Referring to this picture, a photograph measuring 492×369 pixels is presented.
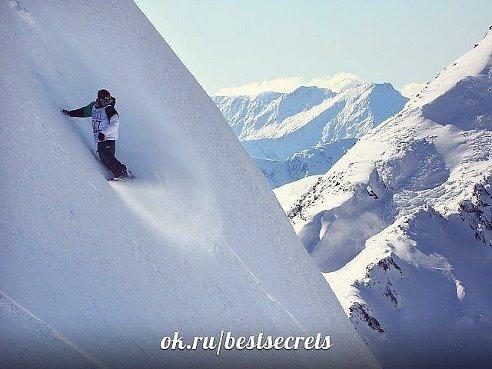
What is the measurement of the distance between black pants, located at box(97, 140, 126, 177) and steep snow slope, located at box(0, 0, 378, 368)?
0.24m

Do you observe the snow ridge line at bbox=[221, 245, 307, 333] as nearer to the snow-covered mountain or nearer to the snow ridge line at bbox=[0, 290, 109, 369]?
the snow ridge line at bbox=[0, 290, 109, 369]

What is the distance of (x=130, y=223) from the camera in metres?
Answer: 8.30

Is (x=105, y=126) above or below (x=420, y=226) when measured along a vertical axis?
above

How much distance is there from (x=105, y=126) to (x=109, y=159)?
52 centimetres

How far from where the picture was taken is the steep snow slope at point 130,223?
632 cm

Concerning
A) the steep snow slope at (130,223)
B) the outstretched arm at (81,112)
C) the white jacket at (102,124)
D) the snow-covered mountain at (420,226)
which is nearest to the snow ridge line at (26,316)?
the steep snow slope at (130,223)

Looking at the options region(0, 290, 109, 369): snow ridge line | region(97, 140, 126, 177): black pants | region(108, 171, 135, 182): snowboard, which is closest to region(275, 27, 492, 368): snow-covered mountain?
region(108, 171, 135, 182): snowboard

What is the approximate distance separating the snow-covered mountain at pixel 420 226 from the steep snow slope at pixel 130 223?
65363 mm

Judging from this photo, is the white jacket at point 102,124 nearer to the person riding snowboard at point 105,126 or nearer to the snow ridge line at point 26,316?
the person riding snowboard at point 105,126

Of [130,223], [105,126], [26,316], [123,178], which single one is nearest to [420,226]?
[123,178]

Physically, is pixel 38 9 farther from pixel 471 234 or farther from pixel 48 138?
pixel 471 234

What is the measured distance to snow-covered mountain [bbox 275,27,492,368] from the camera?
81750mm

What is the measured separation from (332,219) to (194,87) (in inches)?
3463

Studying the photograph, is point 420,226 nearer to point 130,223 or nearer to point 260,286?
point 260,286
